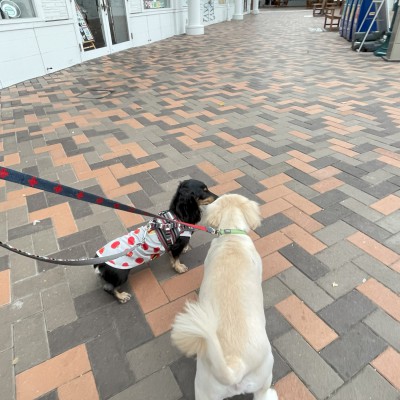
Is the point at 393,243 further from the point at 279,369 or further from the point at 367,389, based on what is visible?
the point at 279,369

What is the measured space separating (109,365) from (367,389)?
1401 mm

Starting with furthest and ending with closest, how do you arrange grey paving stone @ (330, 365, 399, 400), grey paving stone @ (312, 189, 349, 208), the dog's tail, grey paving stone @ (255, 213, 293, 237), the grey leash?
grey paving stone @ (312, 189, 349, 208) → grey paving stone @ (255, 213, 293, 237) → grey paving stone @ (330, 365, 399, 400) → the grey leash → the dog's tail

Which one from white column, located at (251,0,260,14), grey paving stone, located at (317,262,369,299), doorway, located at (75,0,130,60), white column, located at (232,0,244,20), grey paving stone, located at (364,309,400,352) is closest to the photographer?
grey paving stone, located at (364,309,400,352)

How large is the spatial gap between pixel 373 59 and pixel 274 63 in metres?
2.83

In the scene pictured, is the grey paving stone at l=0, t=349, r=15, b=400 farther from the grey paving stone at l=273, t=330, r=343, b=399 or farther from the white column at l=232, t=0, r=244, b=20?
the white column at l=232, t=0, r=244, b=20

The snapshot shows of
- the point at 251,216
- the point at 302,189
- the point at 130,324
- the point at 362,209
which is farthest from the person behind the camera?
the point at 302,189

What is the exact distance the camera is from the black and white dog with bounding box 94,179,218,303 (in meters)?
1.94

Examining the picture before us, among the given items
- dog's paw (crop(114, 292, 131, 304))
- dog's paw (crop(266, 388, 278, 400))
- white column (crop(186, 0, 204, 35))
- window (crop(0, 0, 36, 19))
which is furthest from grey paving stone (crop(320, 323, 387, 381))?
white column (crop(186, 0, 204, 35))

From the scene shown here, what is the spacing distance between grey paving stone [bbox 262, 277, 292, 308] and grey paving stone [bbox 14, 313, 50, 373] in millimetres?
1418

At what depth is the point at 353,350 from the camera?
170cm

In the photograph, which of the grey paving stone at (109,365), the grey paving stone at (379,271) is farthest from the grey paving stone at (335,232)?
the grey paving stone at (109,365)

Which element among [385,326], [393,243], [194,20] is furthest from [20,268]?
[194,20]

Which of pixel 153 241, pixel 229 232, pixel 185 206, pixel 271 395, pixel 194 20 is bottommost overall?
pixel 271 395

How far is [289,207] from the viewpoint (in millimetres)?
2871
